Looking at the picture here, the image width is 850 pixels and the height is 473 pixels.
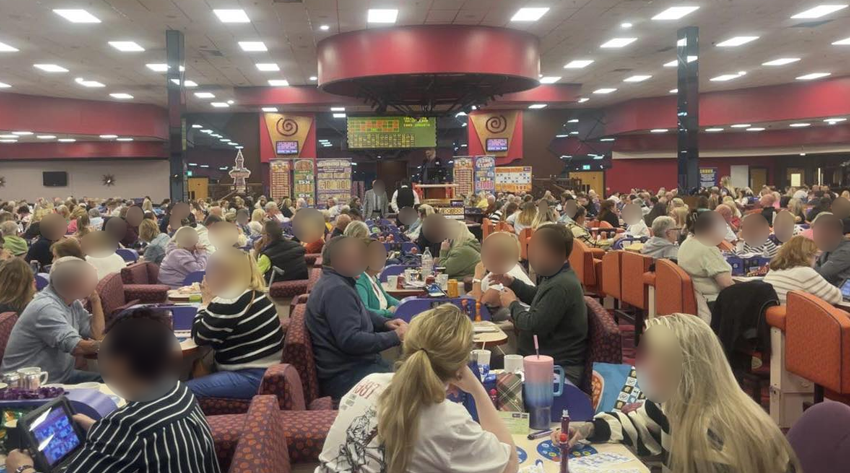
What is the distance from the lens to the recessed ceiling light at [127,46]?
488 inches

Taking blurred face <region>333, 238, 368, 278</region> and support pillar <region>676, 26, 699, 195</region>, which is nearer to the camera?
blurred face <region>333, 238, 368, 278</region>

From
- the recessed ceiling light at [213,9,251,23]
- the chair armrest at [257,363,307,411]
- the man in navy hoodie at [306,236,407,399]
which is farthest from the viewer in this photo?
the recessed ceiling light at [213,9,251,23]

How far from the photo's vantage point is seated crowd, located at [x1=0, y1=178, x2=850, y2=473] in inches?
70.6

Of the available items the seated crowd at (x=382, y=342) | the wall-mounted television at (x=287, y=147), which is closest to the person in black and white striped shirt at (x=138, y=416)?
the seated crowd at (x=382, y=342)

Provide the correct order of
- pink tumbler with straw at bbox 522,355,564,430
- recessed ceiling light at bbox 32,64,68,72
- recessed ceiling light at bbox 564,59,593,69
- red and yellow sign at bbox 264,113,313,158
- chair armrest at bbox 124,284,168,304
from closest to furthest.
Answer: pink tumbler with straw at bbox 522,355,564,430, chair armrest at bbox 124,284,168,304, recessed ceiling light at bbox 32,64,68,72, recessed ceiling light at bbox 564,59,593,69, red and yellow sign at bbox 264,113,313,158

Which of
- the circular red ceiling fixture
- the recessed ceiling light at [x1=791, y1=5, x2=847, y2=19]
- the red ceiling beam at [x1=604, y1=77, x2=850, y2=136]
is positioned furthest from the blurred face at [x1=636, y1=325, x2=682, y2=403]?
the red ceiling beam at [x1=604, y1=77, x2=850, y2=136]

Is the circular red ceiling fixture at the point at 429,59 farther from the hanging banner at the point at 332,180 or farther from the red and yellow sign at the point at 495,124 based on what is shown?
the red and yellow sign at the point at 495,124

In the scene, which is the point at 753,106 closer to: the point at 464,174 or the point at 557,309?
the point at 464,174

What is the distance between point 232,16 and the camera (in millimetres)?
10820

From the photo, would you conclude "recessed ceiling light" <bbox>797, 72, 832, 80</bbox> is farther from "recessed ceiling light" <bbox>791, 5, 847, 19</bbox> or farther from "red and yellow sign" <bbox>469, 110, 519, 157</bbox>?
"red and yellow sign" <bbox>469, 110, 519, 157</bbox>

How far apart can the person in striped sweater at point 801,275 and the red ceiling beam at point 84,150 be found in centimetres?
2298

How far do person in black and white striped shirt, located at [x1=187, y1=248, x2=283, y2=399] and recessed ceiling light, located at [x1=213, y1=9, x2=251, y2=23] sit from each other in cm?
782

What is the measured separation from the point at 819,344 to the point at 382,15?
839cm

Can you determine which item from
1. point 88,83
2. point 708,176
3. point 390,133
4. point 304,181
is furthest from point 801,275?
point 708,176
